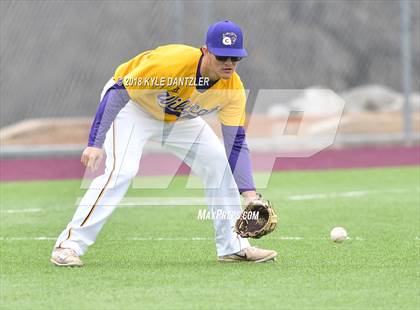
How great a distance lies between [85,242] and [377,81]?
45.8 ft

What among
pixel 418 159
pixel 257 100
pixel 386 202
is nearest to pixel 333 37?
pixel 257 100

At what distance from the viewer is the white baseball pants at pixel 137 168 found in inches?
307

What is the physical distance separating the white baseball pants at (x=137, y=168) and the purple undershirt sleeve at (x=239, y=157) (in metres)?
0.18

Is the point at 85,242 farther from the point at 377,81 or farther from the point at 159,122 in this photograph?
the point at 377,81

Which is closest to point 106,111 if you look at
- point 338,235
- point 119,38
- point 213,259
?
point 213,259

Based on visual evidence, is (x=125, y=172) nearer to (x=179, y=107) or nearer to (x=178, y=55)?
(x=179, y=107)

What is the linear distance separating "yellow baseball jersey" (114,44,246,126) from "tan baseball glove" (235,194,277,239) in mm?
688

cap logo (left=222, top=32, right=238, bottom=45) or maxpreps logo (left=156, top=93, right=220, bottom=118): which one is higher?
cap logo (left=222, top=32, right=238, bottom=45)

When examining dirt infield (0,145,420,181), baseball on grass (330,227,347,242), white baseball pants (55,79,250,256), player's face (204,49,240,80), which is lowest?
dirt infield (0,145,420,181)

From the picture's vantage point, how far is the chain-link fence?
56.4ft

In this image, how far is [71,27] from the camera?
1736 cm

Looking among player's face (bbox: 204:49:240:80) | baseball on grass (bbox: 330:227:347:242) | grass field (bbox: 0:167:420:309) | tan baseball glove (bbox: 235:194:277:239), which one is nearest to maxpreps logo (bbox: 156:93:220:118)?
player's face (bbox: 204:49:240:80)

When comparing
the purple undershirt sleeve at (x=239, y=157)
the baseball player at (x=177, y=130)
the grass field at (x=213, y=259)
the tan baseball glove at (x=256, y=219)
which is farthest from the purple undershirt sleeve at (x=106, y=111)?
the tan baseball glove at (x=256, y=219)

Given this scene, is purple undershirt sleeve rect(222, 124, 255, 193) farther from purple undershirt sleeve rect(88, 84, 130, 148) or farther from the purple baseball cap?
purple undershirt sleeve rect(88, 84, 130, 148)
